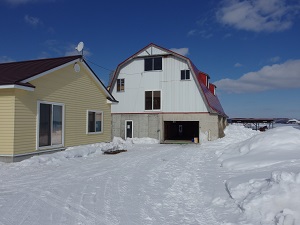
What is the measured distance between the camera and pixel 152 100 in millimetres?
22188

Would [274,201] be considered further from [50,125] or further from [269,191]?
[50,125]

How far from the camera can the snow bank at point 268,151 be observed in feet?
27.1

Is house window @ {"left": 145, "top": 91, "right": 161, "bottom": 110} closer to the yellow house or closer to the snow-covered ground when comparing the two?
the yellow house

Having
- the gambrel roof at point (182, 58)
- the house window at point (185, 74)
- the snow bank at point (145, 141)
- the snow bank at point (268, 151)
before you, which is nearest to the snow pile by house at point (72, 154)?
the snow bank at point (145, 141)

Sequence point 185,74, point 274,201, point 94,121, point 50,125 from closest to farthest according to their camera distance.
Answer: point 274,201
point 50,125
point 94,121
point 185,74

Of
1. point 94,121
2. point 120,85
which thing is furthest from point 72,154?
point 120,85

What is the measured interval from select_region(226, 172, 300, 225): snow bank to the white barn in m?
15.5

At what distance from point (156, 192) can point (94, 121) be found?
10175 millimetres

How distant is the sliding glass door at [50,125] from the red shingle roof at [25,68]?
146 cm

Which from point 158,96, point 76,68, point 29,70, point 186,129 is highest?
point 76,68

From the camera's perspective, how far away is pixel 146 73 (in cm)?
2228

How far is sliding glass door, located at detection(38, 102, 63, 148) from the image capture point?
1152cm

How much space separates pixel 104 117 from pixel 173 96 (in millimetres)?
6987

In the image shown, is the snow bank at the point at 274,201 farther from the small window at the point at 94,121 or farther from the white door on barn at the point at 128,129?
the white door on barn at the point at 128,129
